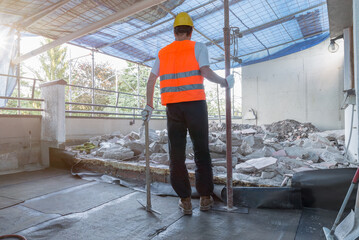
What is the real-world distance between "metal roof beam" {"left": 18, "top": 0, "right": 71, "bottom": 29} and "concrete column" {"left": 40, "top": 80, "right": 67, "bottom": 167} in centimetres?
191

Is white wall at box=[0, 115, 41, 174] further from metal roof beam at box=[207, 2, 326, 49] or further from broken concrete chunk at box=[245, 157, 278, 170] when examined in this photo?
metal roof beam at box=[207, 2, 326, 49]

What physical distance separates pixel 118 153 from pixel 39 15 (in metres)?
4.35

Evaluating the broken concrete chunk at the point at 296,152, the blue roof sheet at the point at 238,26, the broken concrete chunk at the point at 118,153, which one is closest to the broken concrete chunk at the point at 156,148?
the broken concrete chunk at the point at 118,153

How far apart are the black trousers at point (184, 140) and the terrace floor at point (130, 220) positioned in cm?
28

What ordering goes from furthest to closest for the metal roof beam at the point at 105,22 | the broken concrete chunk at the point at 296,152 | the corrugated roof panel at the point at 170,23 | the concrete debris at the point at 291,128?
the concrete debris at the point at 291,128
the corrugated roof panel at the point at 170,23
the metal roof beam at the point at 105,22
the broken concrete chunk at the point at 296,152

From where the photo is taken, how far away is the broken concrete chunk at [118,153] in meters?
4.08

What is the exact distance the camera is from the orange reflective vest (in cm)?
220

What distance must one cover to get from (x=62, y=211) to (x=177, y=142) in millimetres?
1396

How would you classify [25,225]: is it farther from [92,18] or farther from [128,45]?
[128,45]

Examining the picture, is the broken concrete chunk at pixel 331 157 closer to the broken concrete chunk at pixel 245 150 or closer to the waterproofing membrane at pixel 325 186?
the broken concrete chunk at pixel 245 150

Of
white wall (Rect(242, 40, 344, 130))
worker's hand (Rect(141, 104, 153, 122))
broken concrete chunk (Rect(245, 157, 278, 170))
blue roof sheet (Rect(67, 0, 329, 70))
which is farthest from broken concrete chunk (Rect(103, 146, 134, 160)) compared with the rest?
white wall (Rect(242, 40, 344, 130))

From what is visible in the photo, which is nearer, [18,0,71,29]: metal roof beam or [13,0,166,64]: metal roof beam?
[13,0,166,64]: metal roof beam

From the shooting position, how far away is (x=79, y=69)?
20.2 m

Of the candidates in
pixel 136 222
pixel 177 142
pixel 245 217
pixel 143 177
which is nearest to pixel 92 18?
pixel 143 177
